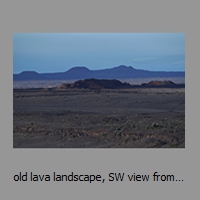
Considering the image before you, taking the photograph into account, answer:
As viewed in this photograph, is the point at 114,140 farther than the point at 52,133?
No

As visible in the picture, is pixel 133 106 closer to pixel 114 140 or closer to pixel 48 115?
pixel 48 115

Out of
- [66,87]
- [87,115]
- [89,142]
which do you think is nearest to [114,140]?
[89,142]

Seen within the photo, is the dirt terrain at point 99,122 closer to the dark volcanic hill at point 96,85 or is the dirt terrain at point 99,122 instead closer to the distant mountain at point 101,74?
the dark volcanic hill at point 96,85

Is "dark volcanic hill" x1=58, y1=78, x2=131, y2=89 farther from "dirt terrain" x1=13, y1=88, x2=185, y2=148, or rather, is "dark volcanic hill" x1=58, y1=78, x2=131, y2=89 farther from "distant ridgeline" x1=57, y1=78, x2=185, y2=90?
"dirt terrain" x1=13, y1=88, x2=185, y2=148

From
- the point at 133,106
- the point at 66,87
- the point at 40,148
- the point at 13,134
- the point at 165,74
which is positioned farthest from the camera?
the point at 165,74

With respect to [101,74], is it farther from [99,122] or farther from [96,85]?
[99,122]

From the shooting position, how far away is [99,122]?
69.8ft

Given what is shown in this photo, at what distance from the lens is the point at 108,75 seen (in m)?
61.1

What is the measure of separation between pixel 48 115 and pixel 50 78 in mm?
39410

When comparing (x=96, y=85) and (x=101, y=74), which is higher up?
(x=101, y=74)

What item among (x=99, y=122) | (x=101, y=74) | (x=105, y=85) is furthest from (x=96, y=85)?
(x=99, y=122)

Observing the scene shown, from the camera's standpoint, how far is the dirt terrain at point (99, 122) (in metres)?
17.2

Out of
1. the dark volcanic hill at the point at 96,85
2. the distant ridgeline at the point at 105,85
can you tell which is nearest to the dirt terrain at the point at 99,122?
the distant ridgeline at the point at 105,85

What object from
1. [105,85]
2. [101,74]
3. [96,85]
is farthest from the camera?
[101,74]
